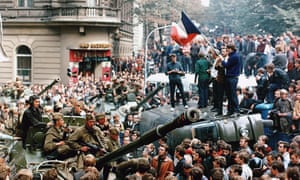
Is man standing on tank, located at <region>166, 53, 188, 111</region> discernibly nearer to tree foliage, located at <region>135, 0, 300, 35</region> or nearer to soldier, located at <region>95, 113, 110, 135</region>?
soldier, located at <region>95, 113, 110, 135</region>

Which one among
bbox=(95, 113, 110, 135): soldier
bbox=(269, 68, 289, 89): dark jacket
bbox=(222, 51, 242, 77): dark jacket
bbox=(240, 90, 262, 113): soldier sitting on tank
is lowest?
bbox=(95, 113, 110, 135): soldier

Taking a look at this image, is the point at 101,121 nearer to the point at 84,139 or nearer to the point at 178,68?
the point at 84,139

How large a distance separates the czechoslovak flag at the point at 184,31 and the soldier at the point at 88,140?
662 centimetres

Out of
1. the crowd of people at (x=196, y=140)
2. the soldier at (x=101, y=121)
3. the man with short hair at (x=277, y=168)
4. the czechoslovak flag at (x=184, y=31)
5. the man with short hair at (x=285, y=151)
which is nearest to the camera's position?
the man with short hair at (x=277, y=168)

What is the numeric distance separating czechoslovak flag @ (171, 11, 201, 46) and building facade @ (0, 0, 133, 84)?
56.6 feet

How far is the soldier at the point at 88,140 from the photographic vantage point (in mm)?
11203

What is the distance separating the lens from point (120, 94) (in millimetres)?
20391

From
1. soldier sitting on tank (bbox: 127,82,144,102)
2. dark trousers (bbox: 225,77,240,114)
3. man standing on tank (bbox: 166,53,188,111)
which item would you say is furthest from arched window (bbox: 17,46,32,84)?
dark trousers (bbox: 225,77,240,114)

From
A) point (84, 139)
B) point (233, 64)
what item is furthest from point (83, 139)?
point (233, 64)

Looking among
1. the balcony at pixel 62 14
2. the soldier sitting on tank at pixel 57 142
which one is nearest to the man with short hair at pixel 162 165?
the soldier sitting on tank at pixel 57 142

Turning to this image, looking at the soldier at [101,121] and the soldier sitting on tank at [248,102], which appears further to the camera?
the soldier sitting on tank at [248,102]

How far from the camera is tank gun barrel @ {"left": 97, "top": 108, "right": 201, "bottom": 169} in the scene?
26.3ft

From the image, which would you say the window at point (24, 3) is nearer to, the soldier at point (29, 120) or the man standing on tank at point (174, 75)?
the man standing on tank at point (174, 75)

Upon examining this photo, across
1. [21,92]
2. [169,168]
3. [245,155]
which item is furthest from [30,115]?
[21,92]
